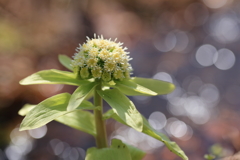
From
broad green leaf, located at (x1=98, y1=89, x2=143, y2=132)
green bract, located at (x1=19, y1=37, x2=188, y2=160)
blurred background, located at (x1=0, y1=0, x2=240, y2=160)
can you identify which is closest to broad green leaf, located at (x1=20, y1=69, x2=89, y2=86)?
green bract, located at (x1=19, y1=37, x2=188, y2=160)

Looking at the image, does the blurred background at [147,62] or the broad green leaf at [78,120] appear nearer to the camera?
the broad green leaf at [78,120]

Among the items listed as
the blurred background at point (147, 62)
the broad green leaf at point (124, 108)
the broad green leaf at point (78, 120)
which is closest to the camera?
the broad green leaf at point (124, 108)

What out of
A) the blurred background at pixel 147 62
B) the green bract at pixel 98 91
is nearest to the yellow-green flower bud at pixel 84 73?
the green bract at pixel 98 91

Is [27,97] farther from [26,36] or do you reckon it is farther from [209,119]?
[209,119]

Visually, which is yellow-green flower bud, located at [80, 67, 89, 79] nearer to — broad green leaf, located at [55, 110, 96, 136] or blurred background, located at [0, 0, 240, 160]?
broad green leaf, located at [55, 110, 96, 136]

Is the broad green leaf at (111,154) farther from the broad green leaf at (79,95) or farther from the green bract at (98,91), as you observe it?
the broad green leaf at (79,95)

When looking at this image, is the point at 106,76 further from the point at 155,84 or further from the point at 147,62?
the point at 147,62

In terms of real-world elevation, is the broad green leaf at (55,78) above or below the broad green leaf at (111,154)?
above
